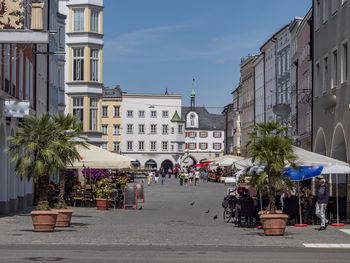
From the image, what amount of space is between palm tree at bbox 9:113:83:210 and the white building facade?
126929 mm

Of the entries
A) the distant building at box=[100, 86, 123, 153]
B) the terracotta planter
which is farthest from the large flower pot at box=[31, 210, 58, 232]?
the distant building at box=[100, 86, 123, 153]

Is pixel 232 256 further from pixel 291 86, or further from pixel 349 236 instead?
pixel 291 86

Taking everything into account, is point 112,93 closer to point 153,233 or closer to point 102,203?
point 102,203

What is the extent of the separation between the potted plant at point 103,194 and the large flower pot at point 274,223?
15575 millimetres

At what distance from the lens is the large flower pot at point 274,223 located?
82.2 ft

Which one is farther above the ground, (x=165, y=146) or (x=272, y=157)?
(x=165, y=146)

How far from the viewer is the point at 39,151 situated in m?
27.0

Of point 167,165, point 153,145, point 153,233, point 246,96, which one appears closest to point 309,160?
point 153,233

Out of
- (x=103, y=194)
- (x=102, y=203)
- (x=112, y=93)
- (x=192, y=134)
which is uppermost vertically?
(x=112, y=93)

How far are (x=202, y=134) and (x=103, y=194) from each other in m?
151

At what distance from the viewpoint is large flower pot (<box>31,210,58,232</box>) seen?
82.6 ft

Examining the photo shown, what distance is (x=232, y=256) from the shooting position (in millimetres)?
18641

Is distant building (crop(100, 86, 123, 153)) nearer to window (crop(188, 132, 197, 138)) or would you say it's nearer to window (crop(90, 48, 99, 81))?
window (crop(188, 132, 197, 138))

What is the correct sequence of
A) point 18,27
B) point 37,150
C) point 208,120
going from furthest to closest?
point 208,120 < point 37,150 < point 18,27
